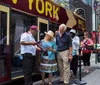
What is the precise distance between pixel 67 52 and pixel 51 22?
254 cm

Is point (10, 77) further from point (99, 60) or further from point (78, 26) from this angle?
point (99, 60)

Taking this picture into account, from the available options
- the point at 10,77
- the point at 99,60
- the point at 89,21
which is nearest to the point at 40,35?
the point at 10,77

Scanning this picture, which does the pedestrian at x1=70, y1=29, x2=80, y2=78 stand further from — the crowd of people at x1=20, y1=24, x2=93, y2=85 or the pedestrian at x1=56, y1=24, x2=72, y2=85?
the pedestrian at x1=56, y1=24, x2=72, y2=85

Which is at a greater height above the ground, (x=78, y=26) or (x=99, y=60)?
(x=78, y=26)

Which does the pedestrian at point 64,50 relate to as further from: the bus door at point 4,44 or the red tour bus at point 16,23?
the bus door at point 4,44

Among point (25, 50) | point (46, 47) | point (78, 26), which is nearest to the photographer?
point (25, 50)

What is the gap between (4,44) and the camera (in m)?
8.18

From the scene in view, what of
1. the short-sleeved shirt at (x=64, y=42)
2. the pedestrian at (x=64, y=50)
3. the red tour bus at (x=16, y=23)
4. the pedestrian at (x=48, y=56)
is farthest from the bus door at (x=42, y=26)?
the pedestrian at (x=48, y=56)

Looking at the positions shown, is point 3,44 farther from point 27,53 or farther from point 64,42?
point 64,42

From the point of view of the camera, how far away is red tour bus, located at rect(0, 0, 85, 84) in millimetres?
8133

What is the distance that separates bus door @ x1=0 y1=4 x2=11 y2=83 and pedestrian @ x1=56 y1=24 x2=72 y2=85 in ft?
5.75

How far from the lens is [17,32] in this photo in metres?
9.40

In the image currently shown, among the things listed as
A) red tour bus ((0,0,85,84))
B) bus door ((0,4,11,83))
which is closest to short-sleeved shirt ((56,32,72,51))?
red tour bus ((0,0,85,84))

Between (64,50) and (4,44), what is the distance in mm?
1959
